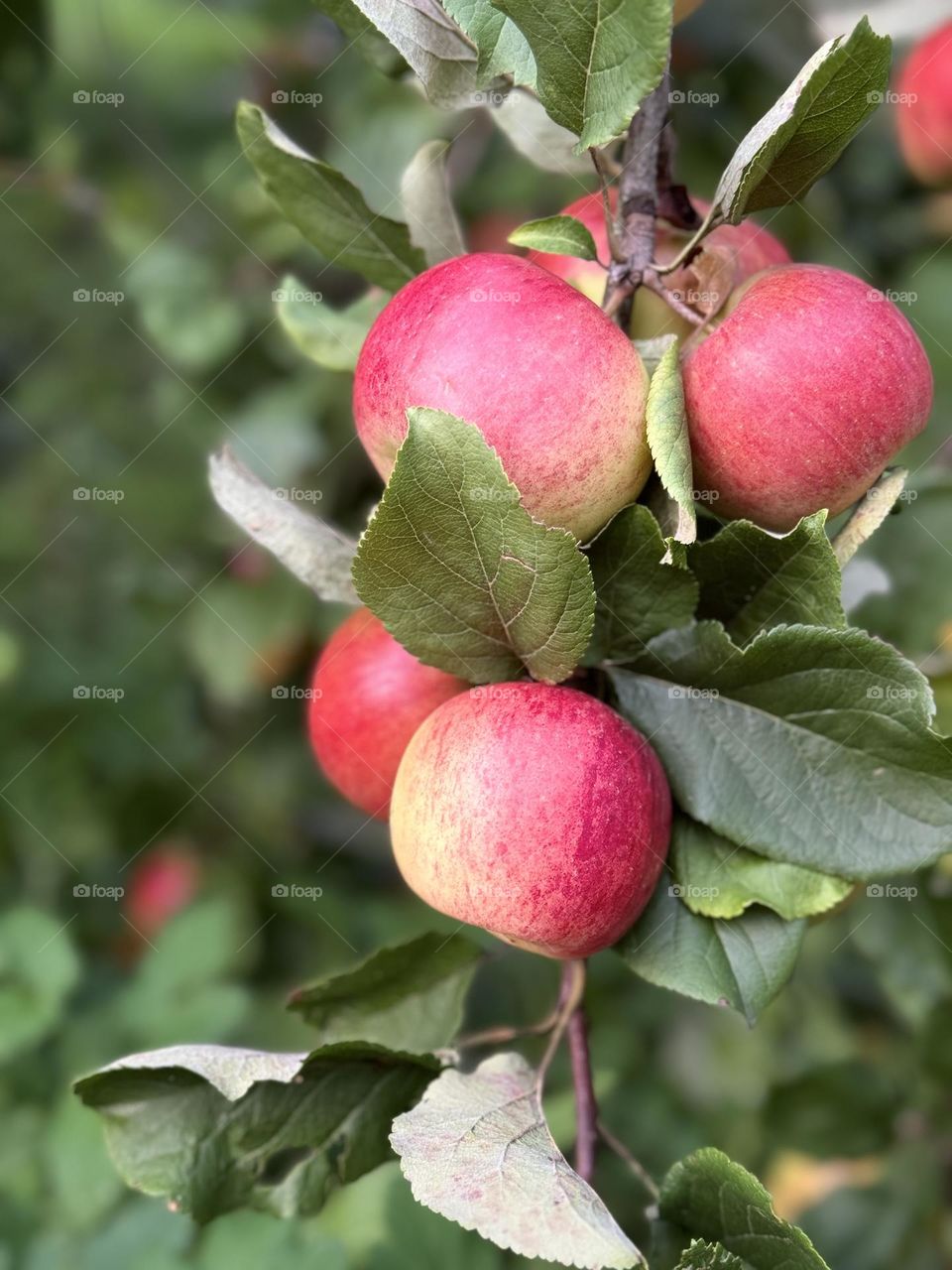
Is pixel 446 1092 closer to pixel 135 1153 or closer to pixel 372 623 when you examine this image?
pixel 135 1153

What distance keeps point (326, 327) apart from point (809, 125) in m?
0.57

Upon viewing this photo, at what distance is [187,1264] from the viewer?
1.41 meters

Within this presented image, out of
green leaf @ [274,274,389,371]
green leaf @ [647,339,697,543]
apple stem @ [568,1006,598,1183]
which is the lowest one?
apple stem @ [568,1006,598,1183]

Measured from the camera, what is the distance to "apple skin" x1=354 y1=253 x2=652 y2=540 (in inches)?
34.4

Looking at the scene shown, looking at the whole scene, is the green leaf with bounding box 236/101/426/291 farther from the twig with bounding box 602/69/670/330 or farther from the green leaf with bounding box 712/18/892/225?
the green leaf with bounding box 712/18/892/225

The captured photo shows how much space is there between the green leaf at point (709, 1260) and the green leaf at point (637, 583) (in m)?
0.46

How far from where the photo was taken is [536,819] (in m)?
0.89

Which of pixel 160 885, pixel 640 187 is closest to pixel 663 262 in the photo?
pixel 640 187

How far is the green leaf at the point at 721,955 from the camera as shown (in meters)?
0.99

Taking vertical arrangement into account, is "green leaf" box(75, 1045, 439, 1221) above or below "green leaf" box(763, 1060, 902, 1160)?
above

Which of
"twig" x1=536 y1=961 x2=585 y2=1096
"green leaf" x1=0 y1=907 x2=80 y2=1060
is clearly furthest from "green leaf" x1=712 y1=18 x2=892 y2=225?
"green leaf" x1=0 y1=907 x2=80 y2=1060

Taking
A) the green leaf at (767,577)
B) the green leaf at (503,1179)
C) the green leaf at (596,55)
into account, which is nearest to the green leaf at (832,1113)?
the green leaf at (503,1179)

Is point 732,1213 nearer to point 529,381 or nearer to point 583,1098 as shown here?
point 583,1098

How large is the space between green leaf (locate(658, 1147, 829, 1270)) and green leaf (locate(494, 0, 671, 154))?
782 millimetres
